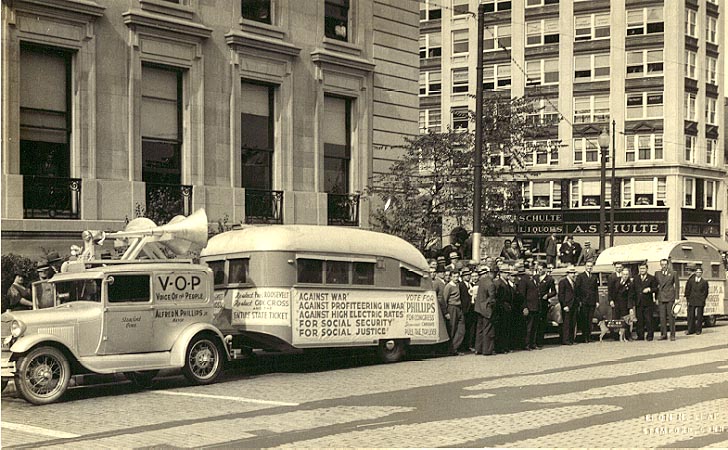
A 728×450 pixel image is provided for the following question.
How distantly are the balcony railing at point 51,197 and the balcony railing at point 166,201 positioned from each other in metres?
1.83

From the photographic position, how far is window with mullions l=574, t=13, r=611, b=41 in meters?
58.8

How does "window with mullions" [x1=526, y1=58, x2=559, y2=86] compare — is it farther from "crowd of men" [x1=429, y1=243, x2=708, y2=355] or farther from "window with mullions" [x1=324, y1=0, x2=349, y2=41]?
"crowd of men" [x1=429, y1=243, x2=708, y2=355]

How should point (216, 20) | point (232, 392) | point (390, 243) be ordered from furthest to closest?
point (216, 20)
point (390, 243)
point (232, 392)

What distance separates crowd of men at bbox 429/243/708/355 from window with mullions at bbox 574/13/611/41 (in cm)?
3799

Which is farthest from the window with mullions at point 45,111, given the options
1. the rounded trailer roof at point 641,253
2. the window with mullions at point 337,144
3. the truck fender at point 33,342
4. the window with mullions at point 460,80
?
the window with mullions at point 460,80

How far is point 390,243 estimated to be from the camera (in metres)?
17.2

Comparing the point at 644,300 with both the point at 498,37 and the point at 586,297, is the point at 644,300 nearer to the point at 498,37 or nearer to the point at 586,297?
the point at 586,297

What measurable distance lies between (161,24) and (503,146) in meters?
12.2

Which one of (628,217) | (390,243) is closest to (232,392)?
(390,243)

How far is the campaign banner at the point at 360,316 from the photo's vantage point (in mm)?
15391

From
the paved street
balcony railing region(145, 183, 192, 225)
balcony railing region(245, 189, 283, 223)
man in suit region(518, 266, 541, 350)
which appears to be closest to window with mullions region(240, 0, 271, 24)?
balcony railing region(245, 189, 283, 223)

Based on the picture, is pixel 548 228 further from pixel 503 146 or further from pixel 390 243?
pixel 390 243

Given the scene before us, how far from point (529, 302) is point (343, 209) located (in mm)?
6874

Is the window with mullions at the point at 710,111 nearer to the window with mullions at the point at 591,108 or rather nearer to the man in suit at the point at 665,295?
the window with mullions at the point at 591,108
